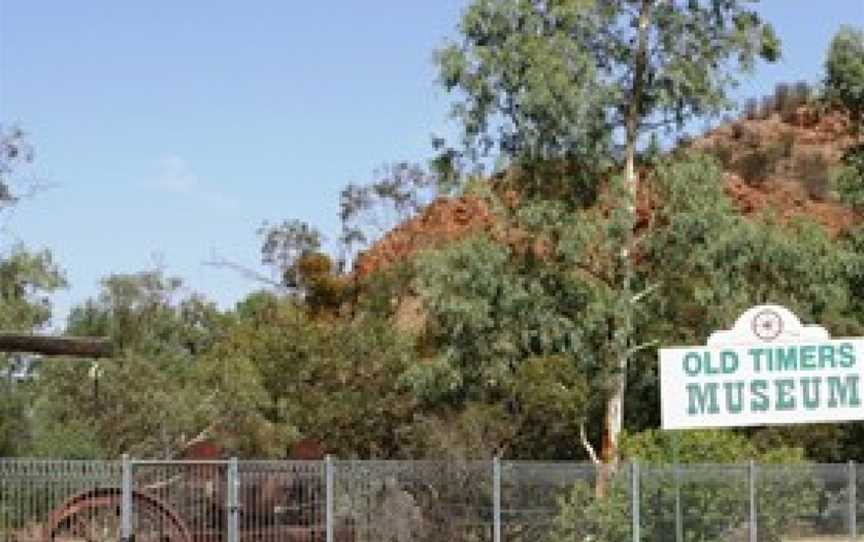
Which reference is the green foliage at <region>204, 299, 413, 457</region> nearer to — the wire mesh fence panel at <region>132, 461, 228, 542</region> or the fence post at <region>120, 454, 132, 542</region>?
the wire mesh fence panel at <region>132, 461, 228, 542</region>

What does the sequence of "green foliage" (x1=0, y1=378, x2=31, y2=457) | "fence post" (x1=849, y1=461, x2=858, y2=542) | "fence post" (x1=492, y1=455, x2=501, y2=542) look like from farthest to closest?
"green foliage" (x1=0, y1=378, x2=31, y2=457) → "fence post" (x1=849, y1=461, x2=858, y2=542) → "fence post" (x1=492, y1=455, x2=501, y2=542)

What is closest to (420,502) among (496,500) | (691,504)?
(496,500)

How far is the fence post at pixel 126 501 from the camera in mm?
19969

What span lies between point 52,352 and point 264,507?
441cm

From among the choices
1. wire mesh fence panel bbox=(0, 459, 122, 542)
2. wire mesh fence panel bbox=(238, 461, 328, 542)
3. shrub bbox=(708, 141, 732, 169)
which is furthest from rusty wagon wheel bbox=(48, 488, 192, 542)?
shrub bbox=(708, 141, 732, 169)

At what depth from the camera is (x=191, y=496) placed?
71.1 ft

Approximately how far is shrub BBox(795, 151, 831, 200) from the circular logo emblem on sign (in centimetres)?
6896

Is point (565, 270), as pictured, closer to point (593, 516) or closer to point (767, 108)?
point (593, 516)

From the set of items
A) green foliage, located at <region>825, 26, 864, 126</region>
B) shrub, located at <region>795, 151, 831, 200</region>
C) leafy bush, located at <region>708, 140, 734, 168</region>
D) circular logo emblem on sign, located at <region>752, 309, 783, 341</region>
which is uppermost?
leafy bush, located at <region>708, 140, 734, 168</region>

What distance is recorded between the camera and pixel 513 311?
1709 inches

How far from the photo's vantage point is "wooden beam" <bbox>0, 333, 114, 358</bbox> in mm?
18312

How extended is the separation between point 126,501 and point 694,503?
10.8 meters

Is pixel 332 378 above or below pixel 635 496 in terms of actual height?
above

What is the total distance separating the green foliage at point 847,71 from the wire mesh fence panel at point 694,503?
76.8 feet
